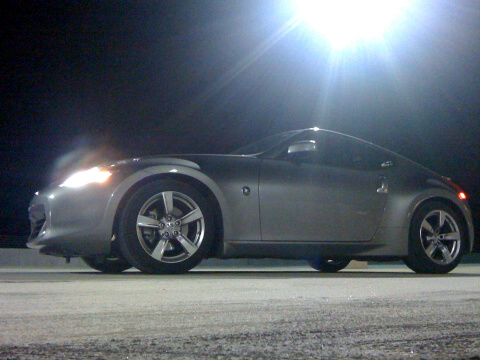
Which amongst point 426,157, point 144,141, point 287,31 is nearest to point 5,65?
point 144,141

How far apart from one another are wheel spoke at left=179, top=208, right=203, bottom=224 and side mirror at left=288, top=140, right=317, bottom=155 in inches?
39.4

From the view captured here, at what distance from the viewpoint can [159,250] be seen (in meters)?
6.42

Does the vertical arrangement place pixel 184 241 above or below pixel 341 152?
below

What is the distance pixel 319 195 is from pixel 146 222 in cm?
155

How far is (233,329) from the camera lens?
3152 mm

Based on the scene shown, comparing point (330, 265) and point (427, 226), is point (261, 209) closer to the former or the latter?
point (427, 226)

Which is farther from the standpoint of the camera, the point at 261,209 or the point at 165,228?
the point at 261,209

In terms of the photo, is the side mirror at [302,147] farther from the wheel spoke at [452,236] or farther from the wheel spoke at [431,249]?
the wheel spoke at [452,236]

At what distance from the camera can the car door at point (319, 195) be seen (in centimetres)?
681

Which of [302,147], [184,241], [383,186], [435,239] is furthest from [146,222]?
[435,239]

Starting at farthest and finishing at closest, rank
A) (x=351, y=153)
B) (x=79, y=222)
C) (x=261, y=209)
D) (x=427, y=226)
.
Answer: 1. (x=351, y=153)
2. (x=427, y=226)
3. (x=261, y=209)
4. (x=79, y=222)

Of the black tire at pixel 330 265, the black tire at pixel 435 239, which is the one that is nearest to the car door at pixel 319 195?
the black tire at pixel 435 239

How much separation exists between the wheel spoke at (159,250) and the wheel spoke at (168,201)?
0.25 metres

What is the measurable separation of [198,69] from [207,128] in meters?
1.25
